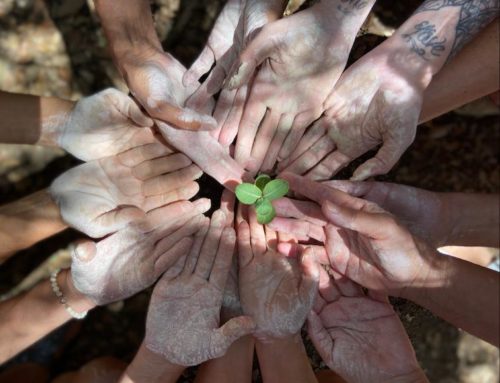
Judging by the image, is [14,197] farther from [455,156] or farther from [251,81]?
[455,156]

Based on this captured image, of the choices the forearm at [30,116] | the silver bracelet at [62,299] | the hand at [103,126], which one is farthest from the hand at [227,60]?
the silver bracelet at [62,299]

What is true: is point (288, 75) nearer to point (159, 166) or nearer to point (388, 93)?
point (388, 93)

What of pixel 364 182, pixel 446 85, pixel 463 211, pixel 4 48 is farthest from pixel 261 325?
pixel 4 48

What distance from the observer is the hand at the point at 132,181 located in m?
2.59

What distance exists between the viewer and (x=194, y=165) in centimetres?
266

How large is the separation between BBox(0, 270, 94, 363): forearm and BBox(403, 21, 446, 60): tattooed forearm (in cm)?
206

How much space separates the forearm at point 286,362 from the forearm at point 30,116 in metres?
1.52

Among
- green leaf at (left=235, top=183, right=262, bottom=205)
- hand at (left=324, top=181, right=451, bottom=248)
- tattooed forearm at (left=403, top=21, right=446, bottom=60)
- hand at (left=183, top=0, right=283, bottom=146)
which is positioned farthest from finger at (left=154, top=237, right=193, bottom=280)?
tattooed forearm at (left=403, top=21, right=446, bottom=60)

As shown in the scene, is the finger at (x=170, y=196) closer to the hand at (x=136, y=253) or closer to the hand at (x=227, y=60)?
the hand at (x=136, y=253)

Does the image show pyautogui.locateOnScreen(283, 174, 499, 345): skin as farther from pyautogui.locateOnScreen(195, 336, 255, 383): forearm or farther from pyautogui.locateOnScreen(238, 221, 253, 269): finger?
pyautogui.locateOnScreen(195, 336, 255, 383): forearm

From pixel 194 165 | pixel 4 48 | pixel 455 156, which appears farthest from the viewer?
pixel 455 156

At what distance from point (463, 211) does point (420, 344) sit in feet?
5.13

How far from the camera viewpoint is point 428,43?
8.11 feet

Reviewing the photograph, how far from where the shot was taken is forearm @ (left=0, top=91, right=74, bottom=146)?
8.52ft
